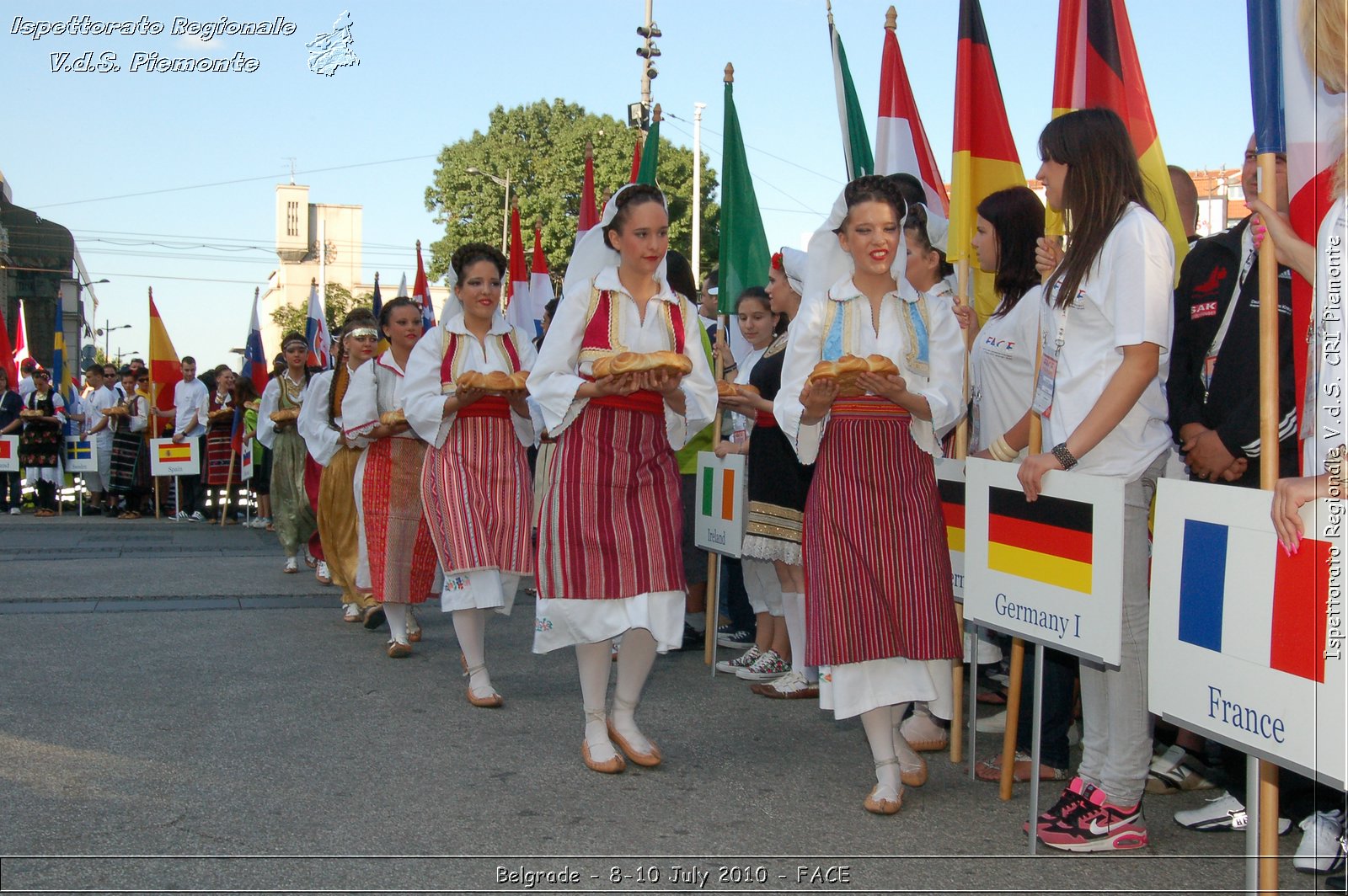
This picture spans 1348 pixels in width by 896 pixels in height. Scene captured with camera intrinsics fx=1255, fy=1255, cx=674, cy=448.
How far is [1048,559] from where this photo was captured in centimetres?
373

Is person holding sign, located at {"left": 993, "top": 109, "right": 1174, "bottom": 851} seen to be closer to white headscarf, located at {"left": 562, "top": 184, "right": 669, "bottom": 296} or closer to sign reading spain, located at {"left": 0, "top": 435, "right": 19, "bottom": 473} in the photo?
white headscarf, located at {"left": 562, "top": 184, "right": 669, "bottom": 296}

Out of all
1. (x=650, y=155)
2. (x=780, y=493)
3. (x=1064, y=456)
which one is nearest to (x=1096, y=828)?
(x=1064, y=456)

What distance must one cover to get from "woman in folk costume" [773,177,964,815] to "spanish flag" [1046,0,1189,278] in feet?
2.70

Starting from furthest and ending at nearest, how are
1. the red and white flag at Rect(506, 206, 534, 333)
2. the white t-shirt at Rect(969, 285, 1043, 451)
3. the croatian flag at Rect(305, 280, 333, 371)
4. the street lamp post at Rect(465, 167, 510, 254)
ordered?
the street lamp post at Rect(465, 167, 510, 254) < the croatian flag at Rect(305, 280, 333, 371) < the red and white flag at Rect(506, 206, 534, 333) < the white t-shirt at Rect(969, 285, 1043, 451)

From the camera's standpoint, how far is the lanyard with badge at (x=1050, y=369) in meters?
3.82

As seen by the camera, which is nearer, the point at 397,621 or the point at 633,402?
the point at 633,402

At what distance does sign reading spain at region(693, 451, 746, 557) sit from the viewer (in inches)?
242

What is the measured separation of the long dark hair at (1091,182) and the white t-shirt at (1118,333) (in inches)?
1.4

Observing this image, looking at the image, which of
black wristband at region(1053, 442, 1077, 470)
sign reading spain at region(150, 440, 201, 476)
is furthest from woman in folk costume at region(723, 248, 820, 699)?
sign reading spain at region(150, 440, 201, 476)

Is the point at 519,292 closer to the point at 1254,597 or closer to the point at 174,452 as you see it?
the point at 174,452

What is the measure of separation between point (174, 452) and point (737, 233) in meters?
12.1

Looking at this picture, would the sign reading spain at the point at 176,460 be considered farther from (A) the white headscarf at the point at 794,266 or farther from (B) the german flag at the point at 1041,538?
(B) the german flag at the point at 1041,538

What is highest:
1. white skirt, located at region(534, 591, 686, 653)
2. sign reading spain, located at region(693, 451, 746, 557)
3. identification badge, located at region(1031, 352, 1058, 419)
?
identification badge, located at region(1031, 352, 1058, 419)

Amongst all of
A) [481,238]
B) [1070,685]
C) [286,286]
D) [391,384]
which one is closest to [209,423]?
[391,384]
